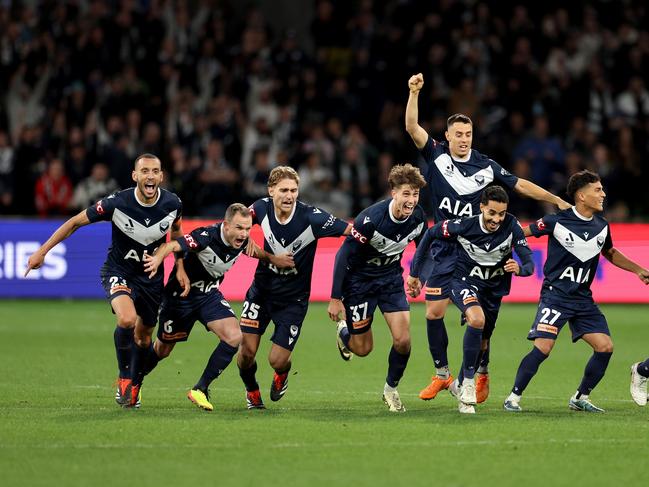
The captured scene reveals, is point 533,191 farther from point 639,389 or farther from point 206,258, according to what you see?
point 206,258

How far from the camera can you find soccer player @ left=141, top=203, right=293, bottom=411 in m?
10.6

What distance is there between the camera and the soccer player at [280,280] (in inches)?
→ 424

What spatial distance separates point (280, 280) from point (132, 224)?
1.47 meters

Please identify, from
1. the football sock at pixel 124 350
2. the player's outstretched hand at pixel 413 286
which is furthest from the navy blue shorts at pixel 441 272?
the football sock at pixel 124 350

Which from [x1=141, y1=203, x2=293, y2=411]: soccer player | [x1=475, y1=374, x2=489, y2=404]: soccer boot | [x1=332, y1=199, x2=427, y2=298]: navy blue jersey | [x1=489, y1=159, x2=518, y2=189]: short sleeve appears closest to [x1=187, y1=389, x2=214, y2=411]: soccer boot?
[x1=141, y1=203, x2=293, y2=411]: soccer player

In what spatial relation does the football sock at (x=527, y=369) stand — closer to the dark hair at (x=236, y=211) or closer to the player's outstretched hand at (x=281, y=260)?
the player's outstretched hand at (x=281, y=260)

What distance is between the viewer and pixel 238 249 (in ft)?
35.3

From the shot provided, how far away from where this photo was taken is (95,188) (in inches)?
815

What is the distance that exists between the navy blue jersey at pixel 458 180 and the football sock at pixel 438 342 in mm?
1012

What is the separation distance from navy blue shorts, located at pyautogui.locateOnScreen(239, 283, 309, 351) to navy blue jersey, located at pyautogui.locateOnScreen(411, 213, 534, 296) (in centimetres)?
113

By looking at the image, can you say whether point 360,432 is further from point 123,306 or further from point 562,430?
point 123,306

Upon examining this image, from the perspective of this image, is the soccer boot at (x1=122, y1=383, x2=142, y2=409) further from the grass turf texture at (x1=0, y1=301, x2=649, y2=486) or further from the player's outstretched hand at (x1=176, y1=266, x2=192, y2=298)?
the player's outstretched hand at (x1=176, y1=266, x2=192, y2=298)

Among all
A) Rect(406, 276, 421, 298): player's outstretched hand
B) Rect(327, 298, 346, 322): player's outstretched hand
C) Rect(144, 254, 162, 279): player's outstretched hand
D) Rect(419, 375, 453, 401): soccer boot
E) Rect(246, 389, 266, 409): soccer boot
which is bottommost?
Rect(246, 389, 266, 409): soccer boot

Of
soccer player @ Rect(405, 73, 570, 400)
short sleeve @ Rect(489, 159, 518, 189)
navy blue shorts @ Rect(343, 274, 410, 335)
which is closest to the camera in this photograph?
navy blue shorts @ Rect(343, 274, 410, 335)
